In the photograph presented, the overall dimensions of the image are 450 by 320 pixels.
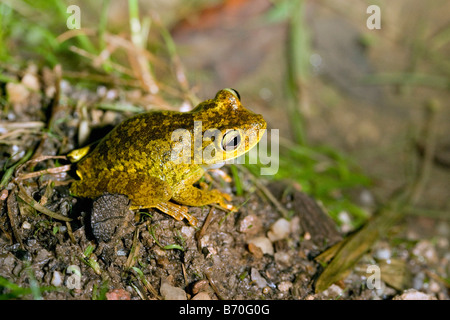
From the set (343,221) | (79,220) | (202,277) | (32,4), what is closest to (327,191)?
(343,221)

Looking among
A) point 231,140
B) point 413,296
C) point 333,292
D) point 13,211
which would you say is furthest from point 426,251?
point 13,211

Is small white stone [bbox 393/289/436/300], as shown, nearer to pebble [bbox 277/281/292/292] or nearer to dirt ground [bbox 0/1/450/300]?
dirt ground [bbox 0/1/450/300]

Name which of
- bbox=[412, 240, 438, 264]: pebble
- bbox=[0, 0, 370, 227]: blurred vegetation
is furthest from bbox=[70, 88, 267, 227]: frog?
bbox=[412, 240, 438, 264]: pebble

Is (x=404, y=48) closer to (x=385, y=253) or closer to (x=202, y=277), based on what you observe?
(x=385, y=253)

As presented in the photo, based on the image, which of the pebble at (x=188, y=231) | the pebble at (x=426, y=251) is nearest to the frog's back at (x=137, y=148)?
the pebble at (x=188, y=231)

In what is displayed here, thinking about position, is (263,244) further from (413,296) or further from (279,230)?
(413,296)

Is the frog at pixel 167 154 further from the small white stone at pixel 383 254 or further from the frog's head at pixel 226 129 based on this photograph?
the small white stone at pixel 383 254

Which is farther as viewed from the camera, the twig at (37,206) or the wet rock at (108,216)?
the twig at (37,206)
